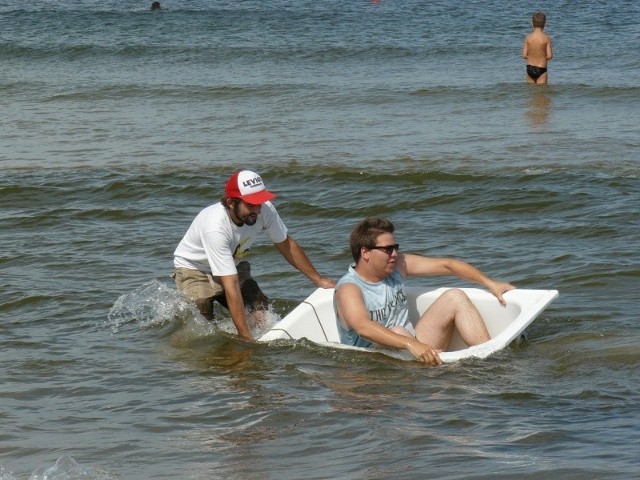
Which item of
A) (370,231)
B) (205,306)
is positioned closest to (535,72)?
(205,306)

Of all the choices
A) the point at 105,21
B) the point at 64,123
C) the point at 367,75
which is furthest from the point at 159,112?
the point at 105,21

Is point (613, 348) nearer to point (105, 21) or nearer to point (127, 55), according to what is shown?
point (127, 55)

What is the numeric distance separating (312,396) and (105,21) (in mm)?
26364

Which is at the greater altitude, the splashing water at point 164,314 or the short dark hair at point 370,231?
the short dark hair at point 370,231

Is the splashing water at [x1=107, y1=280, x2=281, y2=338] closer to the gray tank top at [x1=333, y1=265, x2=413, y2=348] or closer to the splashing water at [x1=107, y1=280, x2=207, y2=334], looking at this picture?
the splashing water at [x1=107, y1=280, x2=207, y2=334]

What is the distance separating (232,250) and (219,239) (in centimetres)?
20

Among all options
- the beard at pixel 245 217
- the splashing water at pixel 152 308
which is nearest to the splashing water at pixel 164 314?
the splashing water at pixel 152 308

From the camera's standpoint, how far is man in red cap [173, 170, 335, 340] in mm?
7055

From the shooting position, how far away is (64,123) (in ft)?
56.9

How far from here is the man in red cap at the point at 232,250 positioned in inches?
278

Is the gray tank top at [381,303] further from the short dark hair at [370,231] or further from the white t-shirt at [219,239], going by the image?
the white t-shirt at [219,239]

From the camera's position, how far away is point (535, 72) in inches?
726

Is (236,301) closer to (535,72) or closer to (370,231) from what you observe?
(370,231)

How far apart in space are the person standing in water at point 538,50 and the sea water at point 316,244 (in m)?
0.43
